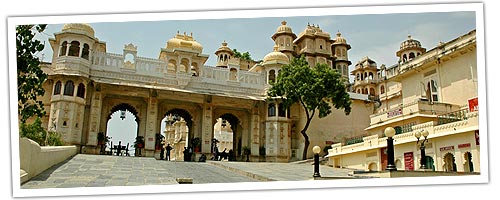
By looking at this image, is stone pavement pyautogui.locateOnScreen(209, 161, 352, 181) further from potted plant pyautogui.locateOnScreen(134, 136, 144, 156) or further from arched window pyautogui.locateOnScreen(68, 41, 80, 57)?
arched window pyautogui.locateOnScreen(68, 41, 80, 57)

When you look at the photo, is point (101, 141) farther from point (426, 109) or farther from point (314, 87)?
point (426, 109)

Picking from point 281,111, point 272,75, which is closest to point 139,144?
point 281,111

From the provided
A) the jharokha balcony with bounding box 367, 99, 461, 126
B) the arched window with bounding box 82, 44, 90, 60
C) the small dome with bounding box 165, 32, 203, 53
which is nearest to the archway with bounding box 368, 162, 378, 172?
the jharokha balcony with bounding box 367, 99, 461, 126

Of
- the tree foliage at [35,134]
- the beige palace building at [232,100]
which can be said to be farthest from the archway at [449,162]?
the tree foliage at [35,134]

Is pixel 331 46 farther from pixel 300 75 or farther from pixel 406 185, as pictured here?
pixel 406 185

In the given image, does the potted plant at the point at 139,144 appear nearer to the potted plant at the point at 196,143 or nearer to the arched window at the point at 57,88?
the potted plant at the point at 196,143

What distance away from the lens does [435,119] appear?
20.4m

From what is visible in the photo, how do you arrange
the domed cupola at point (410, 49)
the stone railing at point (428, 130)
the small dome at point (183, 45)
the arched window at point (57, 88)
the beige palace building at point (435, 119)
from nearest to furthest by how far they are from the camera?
the stone railing at point (428, 130) < the beige palace building at point (435, 119) < the arched window at point (57, 88) < the small dome at point (183, 45) < the domed cupola at point (410, 49)

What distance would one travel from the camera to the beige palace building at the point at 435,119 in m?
15.2

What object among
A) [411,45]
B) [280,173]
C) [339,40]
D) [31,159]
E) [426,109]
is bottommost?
[280,173]

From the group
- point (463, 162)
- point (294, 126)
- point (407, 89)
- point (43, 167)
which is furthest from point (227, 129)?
point (43, 167)

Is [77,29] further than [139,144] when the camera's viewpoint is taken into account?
No

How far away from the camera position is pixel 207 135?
29.2 metres

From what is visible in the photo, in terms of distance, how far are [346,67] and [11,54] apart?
43.6 m
